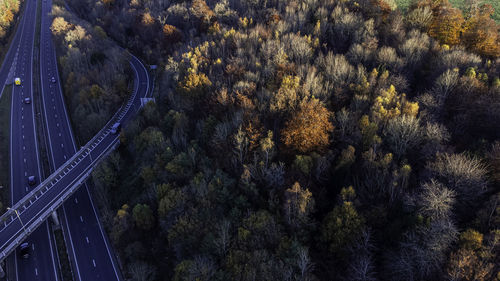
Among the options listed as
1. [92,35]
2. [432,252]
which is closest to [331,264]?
[432,252]

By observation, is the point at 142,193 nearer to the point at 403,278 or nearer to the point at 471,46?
the point at 403,278

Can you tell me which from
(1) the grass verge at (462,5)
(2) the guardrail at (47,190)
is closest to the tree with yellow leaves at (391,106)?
(1) the grass verge at (462,5)

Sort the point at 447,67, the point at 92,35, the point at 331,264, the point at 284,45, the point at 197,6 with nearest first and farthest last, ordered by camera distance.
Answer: the point at 331,264 < the point at 447,67 < the point at 284,45 < the point at 197,6 < the point at 92,35

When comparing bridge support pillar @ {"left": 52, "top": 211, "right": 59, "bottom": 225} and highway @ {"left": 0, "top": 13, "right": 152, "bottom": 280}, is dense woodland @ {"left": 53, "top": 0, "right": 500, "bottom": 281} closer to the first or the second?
highway @ {"left": 0, "top": 13, "right": 152, "bottom": 280}

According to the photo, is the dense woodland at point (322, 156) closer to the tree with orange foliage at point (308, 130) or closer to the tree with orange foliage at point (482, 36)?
the tree with orange foliage at point (308, 130)

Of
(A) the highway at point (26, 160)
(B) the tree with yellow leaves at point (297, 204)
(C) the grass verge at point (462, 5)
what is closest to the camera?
(B) the tree with yellow leaves at point (297, 204)

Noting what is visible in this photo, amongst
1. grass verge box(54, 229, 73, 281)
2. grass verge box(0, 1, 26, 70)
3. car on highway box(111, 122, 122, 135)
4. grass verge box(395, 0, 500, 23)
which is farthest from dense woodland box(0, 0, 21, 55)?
grass verge box(395, 0, 500, 23)

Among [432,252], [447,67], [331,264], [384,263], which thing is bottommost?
[331,264]
